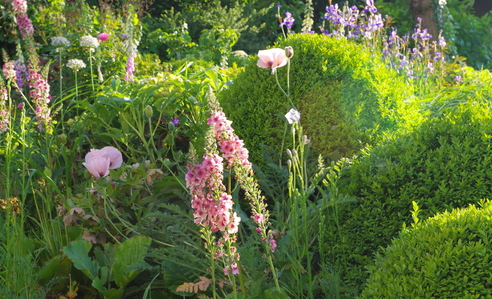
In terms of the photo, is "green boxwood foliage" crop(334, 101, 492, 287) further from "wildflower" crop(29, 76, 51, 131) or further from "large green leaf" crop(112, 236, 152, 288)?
"wildflower" crop(29, 76, 51, 131)

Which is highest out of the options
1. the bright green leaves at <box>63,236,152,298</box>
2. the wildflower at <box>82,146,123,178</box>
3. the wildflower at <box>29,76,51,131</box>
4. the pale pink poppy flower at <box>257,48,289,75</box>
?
the pale pink poppy flower at <box>257,48,289,75</box>

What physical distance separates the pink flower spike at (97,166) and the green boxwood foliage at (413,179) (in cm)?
A: 105

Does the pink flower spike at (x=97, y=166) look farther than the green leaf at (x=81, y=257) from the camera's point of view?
No

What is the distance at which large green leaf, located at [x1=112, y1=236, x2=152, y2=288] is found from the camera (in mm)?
2445

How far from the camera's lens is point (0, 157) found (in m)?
4.25

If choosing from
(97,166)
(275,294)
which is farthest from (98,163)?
(275,294)

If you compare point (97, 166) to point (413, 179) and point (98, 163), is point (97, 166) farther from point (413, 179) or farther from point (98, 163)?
point (413, 179)

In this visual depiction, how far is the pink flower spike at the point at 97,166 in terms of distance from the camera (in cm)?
224

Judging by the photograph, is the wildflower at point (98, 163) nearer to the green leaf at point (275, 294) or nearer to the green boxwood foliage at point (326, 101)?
the green leaf at point (275, 294)

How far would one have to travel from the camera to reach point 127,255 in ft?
8.14

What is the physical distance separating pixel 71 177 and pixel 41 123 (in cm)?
47

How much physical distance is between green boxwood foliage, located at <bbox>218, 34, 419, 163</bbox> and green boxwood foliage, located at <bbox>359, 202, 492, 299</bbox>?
4.67 ft

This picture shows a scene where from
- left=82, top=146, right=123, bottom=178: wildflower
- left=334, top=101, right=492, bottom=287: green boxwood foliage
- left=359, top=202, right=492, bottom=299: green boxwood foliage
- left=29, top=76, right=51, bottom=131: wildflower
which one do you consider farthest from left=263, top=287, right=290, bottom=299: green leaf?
left=29, top=76, right=51, bottom=131: wildflower

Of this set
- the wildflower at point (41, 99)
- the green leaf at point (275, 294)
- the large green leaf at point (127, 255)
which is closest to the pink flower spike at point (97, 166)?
the large green leaf at point (127, 255)
